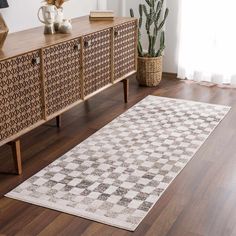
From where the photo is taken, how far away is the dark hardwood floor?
2066 millimetres

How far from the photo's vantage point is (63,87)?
2.93 meters

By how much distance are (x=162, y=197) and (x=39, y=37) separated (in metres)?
1.35

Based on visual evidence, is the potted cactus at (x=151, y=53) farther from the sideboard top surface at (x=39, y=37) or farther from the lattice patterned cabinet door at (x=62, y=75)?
the lattice patterned cabinet door at (x=62, y=75)

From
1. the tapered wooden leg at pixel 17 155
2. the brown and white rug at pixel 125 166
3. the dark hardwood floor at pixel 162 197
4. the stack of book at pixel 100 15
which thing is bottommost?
the dark hardwood floor at pixel 162 197

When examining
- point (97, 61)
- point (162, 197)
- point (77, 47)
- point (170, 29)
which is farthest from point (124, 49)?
point (162, 197)

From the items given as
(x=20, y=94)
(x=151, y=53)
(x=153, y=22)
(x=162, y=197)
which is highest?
(x=153, y=22)

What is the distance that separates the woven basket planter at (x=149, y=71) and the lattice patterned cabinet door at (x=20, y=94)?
1716 mm

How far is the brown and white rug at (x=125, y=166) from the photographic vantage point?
88.4 inches

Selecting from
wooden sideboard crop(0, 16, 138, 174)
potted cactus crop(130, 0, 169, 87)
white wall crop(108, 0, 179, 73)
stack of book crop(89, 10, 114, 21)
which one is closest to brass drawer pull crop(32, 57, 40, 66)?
wooden sideboard crop(0, 16, 138, 174)

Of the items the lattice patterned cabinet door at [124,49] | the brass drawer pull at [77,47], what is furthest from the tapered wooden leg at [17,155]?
the lattice patterned cabinet door at [124,49]

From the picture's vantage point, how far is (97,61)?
3.29 m

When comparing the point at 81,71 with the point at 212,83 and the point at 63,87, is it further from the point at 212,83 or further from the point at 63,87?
the point at 212,83

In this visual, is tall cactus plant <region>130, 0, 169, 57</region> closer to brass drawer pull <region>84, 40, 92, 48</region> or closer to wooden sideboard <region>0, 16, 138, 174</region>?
wooden sideboard <region>0, 16, 138, 174</region>

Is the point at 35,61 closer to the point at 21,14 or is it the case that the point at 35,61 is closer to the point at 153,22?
the point at 21,14
